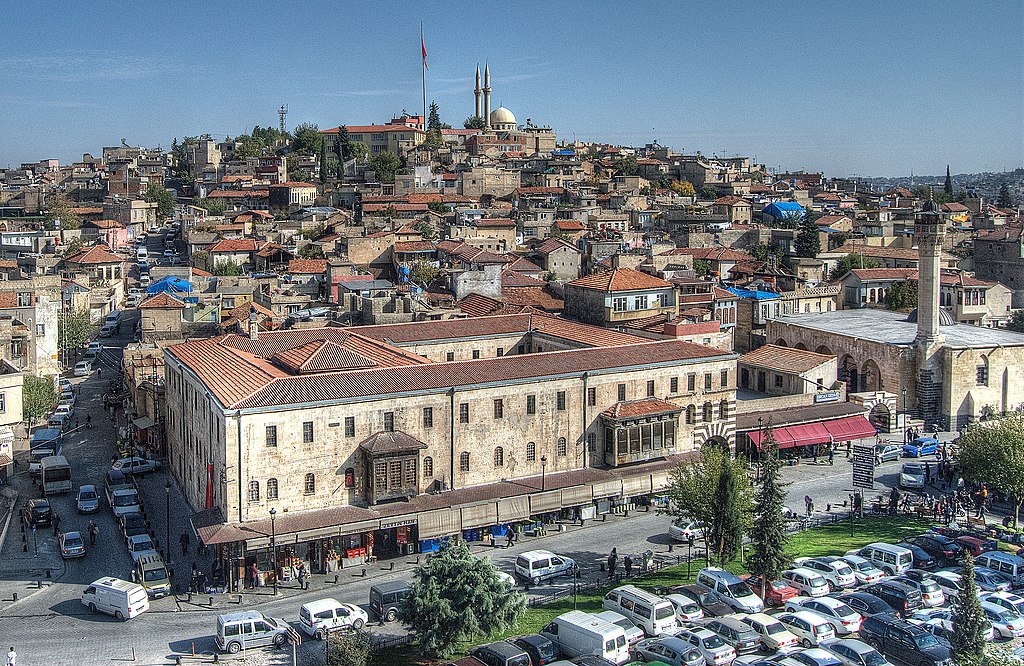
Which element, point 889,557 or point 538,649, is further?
point 889,557

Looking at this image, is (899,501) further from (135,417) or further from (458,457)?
(135,417)

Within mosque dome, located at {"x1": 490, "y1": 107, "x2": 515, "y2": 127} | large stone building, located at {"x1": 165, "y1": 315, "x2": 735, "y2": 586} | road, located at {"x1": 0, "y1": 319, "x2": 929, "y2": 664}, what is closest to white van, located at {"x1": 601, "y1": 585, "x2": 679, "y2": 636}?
road, located at {"x1": 0, "y1": 319, "x2": 929, "y2": 664}

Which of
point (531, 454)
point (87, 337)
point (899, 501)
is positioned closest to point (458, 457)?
point (531, 454)

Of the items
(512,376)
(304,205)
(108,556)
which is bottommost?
(108,556)

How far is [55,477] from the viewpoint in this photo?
38.2 m

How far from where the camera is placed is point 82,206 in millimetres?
109000

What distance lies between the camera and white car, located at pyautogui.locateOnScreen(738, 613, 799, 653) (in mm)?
24297

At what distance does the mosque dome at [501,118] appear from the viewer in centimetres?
14939

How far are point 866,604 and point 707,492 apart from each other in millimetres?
5353

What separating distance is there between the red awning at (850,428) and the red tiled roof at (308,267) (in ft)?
119

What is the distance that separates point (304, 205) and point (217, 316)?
48.2m

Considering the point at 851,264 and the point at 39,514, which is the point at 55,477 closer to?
the point at 39,514

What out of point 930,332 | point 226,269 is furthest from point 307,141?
point 930,332

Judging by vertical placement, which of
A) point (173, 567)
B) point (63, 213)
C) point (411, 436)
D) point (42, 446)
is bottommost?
point (173, 567)
